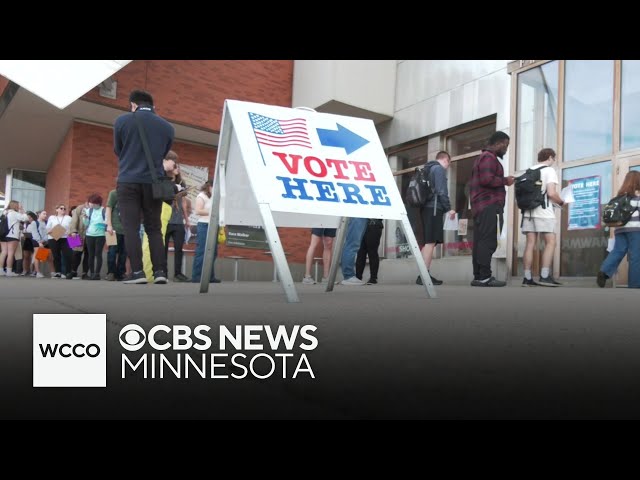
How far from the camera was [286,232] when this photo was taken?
50.9 feet

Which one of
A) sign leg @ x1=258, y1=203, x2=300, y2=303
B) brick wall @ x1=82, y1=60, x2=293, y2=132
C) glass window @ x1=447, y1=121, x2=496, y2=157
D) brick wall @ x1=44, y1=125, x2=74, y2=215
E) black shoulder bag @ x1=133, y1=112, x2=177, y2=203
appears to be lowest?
sign leg @ x1=258, y1=203, x2=300, y2=303

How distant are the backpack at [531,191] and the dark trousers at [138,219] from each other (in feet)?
14.9

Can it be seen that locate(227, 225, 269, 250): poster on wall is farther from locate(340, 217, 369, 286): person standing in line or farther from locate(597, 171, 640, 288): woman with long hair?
locate(597, 171, 640, 288): woman with long hair

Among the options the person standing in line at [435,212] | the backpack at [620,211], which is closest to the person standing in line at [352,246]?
the person standing in line at [435,212]

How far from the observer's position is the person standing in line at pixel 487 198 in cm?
648

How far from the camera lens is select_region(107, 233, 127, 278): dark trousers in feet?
30.6

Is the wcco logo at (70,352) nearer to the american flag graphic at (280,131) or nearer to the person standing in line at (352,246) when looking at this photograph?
the american flag graphic at (280,131)

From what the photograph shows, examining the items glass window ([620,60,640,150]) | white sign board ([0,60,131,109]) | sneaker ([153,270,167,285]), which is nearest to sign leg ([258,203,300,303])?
sneaker ([153,270,167,285])

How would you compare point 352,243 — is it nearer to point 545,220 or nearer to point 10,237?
point 545,220

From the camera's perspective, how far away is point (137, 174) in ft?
16.5

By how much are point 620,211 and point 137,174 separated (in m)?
5.94

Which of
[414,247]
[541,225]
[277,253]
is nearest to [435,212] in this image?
[541,225]

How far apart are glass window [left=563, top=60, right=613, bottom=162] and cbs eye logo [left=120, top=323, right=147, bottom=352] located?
8.61 metres
